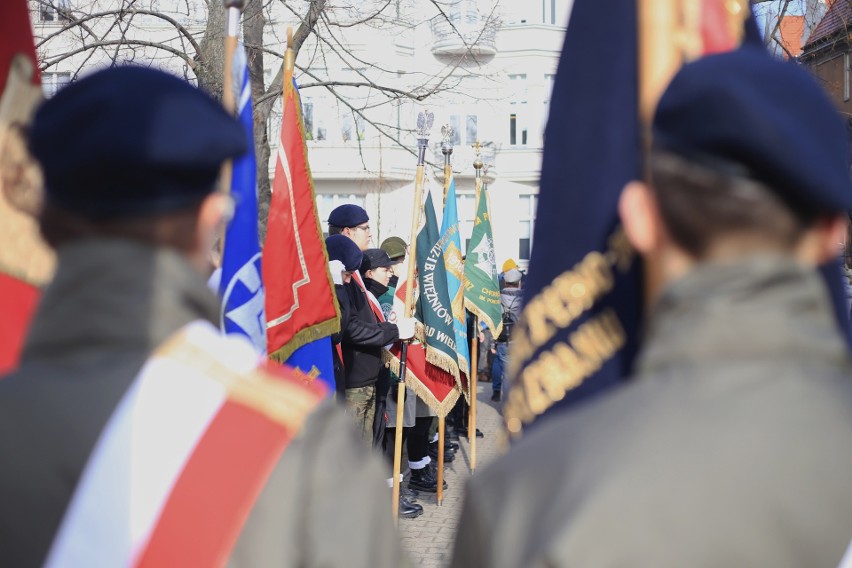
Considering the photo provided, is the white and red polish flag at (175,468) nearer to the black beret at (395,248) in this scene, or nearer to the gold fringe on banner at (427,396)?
the gold fringe on banner at (427,396)

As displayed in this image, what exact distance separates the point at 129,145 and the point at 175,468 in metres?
0.54

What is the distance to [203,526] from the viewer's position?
65.8 inches

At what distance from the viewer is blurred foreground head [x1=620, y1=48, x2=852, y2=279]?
1551 mm

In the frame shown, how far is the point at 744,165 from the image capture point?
1.57 meters

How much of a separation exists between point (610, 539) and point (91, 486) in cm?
84

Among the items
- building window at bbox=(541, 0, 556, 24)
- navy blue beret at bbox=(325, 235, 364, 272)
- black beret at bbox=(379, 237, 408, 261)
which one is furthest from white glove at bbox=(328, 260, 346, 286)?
building window at bbox=(541, 0, 556, 24)

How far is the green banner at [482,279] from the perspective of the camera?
1174 centimetres

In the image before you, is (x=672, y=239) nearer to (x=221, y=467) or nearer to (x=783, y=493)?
(x=783, y=493)

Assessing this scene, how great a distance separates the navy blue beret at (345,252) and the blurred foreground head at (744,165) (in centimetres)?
613

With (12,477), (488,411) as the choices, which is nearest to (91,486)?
(12,477)

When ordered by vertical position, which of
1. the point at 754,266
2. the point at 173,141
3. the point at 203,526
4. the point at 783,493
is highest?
the point at 173,141

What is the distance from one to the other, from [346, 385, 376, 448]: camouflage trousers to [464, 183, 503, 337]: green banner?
352 centimetres

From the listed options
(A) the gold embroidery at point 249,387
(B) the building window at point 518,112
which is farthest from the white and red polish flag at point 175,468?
(B) the building window at point 518,112

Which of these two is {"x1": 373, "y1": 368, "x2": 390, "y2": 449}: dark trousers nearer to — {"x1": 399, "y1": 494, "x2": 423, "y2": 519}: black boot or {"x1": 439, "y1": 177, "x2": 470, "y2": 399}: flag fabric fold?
{"x1": 399, "y1": 494, "x2": 423, "y2": 519}: black boot
